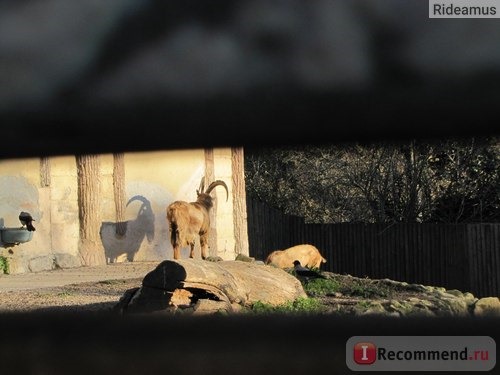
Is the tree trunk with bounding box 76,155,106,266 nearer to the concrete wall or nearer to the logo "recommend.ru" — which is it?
the concrete wall

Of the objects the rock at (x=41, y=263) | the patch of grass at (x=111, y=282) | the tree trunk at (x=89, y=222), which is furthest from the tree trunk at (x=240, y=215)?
the patch of grass at (x=111, y=282)

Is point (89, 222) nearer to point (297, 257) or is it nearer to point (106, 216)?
point (106, 216)

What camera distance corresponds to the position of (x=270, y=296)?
610cm

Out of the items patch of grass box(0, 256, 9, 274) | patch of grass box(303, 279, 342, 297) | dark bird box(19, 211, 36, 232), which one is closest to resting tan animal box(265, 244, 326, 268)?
patch of grass box(303, 279, 342, 297)

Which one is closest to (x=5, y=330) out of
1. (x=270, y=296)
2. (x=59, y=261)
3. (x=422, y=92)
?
(x=422, y=92)

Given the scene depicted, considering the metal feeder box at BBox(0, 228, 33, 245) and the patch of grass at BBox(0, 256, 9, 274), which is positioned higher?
the metal feeder box at BBox(0, 228, 33, 245)

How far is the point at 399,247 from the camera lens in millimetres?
12359

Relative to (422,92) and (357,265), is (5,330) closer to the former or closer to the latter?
(422,92)

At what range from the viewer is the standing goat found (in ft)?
34.3

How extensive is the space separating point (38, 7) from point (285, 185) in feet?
45.1

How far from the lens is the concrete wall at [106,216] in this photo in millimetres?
10266

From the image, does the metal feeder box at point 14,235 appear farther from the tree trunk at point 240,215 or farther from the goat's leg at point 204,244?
the tree trunk at point 240,215

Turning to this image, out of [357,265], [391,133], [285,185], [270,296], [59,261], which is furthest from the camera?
[285,185]

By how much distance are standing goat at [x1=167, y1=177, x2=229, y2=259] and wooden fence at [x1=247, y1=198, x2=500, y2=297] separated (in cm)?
241
